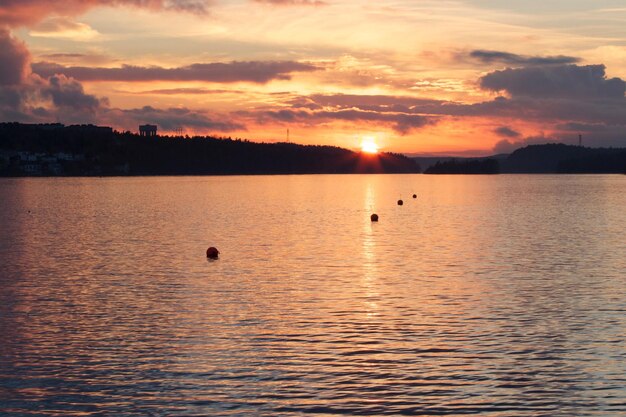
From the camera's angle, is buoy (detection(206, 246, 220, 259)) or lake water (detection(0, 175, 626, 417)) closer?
lake water (detection(0, 175, 626, 417))

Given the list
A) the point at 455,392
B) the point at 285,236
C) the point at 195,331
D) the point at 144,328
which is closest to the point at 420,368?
the point at 455,392

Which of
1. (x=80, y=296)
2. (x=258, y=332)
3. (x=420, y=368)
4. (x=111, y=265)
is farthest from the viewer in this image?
(x=111, y=265)

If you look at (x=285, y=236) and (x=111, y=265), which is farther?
(x=285, y=236)

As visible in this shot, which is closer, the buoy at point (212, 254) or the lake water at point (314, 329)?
the lake water at point (314, 329)

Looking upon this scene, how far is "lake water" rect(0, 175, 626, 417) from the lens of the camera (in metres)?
20.3

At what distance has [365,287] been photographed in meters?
38.1

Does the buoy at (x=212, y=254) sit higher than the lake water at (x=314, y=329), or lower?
higher

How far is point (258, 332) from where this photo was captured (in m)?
28.0

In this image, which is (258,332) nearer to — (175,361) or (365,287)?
(175,361)

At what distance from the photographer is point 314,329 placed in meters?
28.2

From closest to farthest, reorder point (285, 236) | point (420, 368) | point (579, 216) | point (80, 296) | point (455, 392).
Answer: point (455, 392)
point (420, 368)
point (80, 296)
point (285, 236)
point (579, 216)

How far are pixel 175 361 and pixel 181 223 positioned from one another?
193 feet

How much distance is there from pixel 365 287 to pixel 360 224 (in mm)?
45541

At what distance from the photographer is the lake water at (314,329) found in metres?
20.3
